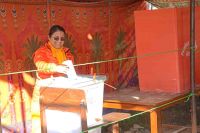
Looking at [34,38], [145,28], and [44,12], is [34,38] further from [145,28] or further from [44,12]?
[145,28]

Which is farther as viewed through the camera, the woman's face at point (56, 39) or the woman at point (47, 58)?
the woman's face at point (56, 39)

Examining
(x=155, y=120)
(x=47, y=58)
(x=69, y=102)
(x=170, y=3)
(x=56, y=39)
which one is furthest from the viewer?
(x=170, y=3)

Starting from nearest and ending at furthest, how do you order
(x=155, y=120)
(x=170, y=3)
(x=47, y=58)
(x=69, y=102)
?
(x=69, y=102)
(x=155, y=120)
(x=47, y=58)
(x=170, y=3)

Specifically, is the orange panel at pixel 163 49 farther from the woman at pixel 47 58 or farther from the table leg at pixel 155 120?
the woman at pixel 47 58

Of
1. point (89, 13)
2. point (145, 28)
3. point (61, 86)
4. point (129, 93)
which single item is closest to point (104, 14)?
point (89, 13)

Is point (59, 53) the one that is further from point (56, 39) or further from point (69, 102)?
point (69, 102)

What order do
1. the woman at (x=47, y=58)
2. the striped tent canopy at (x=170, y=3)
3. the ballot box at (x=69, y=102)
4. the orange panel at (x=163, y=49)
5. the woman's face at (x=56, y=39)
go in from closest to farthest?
1. the ballot box at (x=69, y=102)
2. the woman at (x=47, y=58)
3. the woman's face at (x=56, y=39)
4. the orange panel at (x=163, y=49)
5. the striped tent canopy at (x=170, y=3)

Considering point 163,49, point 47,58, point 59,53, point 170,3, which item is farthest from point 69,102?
point 170,3

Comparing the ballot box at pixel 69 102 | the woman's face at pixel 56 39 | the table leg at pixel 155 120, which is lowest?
the table leg at pixel 155 120

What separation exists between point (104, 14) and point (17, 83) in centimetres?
197

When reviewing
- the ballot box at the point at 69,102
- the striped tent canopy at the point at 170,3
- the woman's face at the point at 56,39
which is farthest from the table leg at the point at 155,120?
the striped tent canopy at the point at 170,3

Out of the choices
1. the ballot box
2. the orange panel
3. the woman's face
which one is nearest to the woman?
the woman's face

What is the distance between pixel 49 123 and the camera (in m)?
3.03

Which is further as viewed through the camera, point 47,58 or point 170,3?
point 170,3
